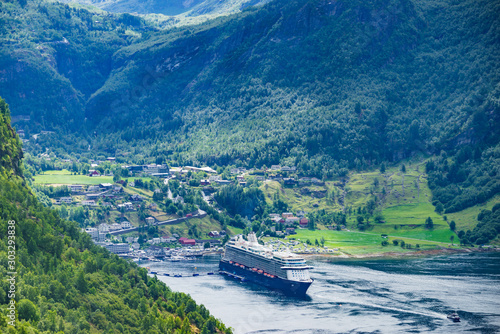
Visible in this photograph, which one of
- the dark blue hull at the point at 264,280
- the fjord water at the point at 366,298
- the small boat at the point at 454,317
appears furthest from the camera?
the dark blue hull at the point at 264,280

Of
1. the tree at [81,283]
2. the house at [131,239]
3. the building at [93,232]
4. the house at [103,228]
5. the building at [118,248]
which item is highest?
the house at [103,228]

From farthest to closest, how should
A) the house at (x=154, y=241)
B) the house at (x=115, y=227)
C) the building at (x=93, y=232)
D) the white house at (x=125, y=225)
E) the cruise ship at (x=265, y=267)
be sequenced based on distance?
1. the white house at (x=125, y=225)
2. the house at (x=115, y=227)
3. the house at (x=154, y=241)
4. the building at (x=93, y=232)
5. the cruise ship at (x=265, y=267)

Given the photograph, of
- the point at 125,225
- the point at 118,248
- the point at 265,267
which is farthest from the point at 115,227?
the point at 265,267

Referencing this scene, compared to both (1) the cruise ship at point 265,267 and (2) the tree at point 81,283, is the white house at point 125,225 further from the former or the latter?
(2) the tree at point 81,283

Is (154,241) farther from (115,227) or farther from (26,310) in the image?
(26,310)

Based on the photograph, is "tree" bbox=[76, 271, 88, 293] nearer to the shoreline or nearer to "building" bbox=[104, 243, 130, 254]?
"building" bbox=[104, 243, 130, 254]

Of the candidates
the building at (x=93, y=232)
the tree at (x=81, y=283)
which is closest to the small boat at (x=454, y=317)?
the tree at (x=81, y=283)
